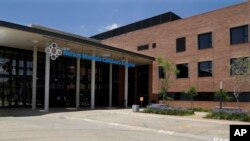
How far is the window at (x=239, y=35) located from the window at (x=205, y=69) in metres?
3.69

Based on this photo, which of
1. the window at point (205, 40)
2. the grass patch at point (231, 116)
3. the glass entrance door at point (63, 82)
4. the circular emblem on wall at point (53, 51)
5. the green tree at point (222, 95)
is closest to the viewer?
the grass patch at point (231, 116)

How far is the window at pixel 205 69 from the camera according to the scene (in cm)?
3509

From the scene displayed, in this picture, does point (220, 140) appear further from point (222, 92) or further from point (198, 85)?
point (198, 85)

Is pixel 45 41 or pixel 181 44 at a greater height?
pixel 181 44

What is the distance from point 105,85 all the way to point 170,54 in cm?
991

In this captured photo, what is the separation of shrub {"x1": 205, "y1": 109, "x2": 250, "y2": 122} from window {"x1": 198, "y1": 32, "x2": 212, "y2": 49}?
11835 mm

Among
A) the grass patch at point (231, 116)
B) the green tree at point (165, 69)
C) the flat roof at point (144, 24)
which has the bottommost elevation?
the grass patch at point (231, 116)

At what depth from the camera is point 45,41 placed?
30.5m

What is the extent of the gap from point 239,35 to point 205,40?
422 cm

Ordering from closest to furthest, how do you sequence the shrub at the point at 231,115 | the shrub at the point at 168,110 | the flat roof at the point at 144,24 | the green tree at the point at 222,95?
the shrub at the point at 231,115 < the shrub at the point at 168,110 < the green tree at the point at 222,95 < the flat roof at the point at 144,24

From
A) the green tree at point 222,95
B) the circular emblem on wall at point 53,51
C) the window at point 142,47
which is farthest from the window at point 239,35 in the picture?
the circular emblem on wall at point 53,51

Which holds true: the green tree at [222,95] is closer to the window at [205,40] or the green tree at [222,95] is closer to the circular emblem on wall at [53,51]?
the window at [205,40]

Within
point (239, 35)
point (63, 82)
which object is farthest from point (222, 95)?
point (63, 82)

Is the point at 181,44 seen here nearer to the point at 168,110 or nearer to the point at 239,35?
the point at 239,35
